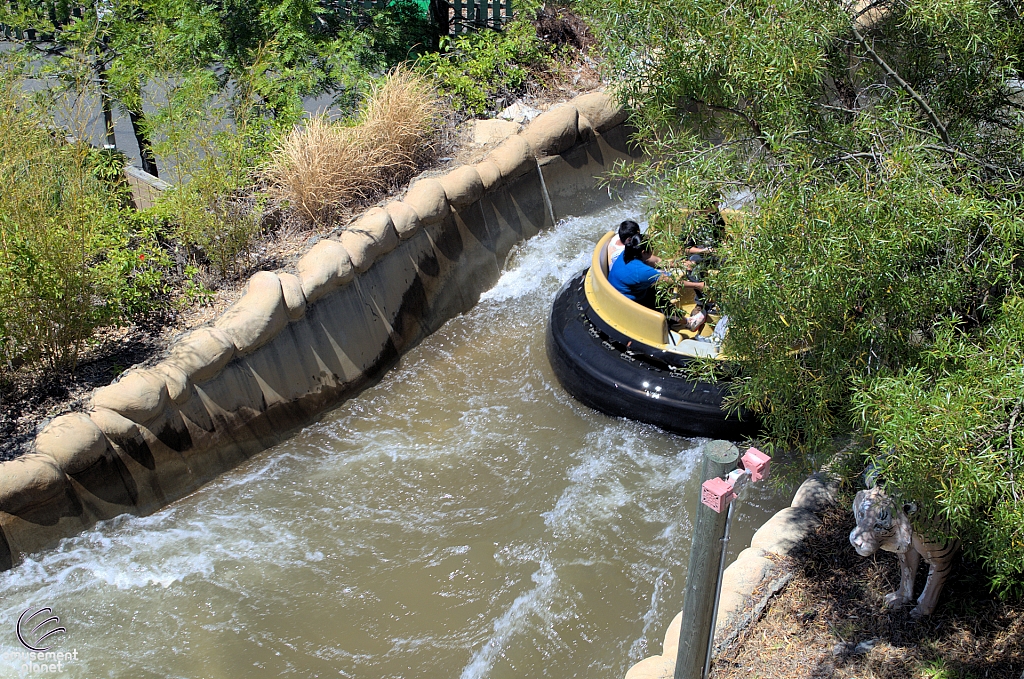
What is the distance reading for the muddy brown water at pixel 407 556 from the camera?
4.51 metres

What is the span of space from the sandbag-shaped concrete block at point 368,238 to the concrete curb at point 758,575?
344cm

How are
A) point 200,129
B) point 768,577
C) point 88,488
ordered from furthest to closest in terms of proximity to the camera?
1. point 200,129
2. point 88,488
3. point 768,577

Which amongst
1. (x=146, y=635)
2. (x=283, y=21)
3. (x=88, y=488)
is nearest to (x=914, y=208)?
(x=146, y=635)

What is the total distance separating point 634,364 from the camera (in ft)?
18.8

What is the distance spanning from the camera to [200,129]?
6090 millimetres

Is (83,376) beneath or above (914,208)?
beneath

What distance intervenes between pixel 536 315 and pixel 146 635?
146 inches

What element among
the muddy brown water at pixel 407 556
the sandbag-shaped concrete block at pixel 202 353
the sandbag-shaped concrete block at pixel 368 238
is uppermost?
the sandbag-shaped concrete block at pixel 368 238

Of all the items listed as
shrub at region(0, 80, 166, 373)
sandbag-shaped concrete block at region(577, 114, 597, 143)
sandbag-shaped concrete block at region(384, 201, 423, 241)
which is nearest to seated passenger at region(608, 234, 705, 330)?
sandbag-shaped concrete block at region(384, 201, 423, 241)

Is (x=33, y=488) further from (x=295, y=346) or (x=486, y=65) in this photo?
(x=486, y=65)

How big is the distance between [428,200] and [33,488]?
3.46 m

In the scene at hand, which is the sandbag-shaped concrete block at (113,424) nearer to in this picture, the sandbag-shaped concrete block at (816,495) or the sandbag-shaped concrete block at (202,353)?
the sandbag-shaped concrete block at (202,353)

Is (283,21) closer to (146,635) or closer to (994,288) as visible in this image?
(146,635)

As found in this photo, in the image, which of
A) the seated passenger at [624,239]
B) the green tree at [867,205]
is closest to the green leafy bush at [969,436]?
the green tree at [867,205]
